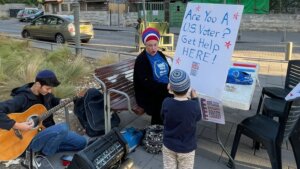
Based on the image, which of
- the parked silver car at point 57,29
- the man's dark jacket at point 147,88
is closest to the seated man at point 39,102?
the man's dark jacket at point 147,88

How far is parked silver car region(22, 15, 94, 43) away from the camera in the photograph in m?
15.2

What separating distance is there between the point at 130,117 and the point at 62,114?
1.08 meters

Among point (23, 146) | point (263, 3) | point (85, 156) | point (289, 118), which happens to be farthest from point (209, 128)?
point (263, 3)

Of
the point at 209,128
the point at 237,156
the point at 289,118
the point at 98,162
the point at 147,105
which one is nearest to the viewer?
the point at 289,118

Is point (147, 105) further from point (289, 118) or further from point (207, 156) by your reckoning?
point (289, 118)

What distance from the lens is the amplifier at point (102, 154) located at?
3.06 m

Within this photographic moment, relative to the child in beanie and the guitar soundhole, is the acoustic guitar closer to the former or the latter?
the guitar soundhole

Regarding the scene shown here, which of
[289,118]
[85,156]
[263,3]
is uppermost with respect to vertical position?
[263,3]

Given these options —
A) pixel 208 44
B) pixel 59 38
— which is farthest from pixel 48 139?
pixel 59 38

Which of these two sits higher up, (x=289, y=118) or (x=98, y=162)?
(x=289, y=118)

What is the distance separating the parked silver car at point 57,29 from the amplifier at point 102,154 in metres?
12.4

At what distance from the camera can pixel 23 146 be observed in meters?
3.24

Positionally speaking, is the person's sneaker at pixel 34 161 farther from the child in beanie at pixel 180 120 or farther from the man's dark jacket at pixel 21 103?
the child in beanie at pixel 180 120

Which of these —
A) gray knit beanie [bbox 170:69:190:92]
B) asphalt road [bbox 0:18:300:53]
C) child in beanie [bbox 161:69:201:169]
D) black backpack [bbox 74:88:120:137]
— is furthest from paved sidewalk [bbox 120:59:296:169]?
asphalt road [bbox 0:18:300:53]
